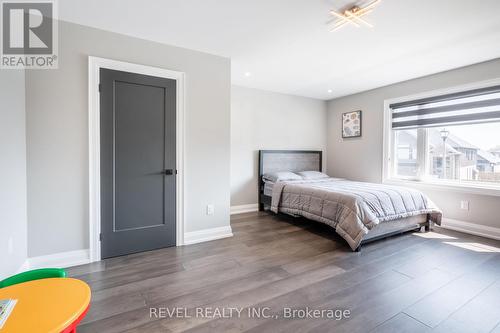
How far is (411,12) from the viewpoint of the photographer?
2.30m

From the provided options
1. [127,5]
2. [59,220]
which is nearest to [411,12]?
[127,5]

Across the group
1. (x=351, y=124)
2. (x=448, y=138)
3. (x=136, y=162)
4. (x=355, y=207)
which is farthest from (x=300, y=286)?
(x=351, y=124)

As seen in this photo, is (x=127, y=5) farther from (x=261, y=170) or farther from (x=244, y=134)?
(x=261, y=170)

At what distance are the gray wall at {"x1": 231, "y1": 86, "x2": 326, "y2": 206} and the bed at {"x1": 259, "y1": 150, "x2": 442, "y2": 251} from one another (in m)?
0.72

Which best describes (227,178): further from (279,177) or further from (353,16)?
(353,16)

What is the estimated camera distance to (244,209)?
493 cm

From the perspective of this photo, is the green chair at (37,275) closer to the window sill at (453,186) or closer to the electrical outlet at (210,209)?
the electrical outlet at (210,209)

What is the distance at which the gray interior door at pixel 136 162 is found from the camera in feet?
8.82

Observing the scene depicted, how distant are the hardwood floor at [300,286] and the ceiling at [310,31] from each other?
2.47 m

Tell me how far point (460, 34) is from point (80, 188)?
4.41 meters

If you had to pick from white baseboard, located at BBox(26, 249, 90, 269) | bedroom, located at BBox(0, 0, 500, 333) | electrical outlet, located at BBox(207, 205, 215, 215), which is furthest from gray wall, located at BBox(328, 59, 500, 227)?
white baseboard, located at BBox(26, 249, 90, 269)

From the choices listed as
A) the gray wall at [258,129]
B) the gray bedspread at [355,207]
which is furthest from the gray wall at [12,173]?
the gray bedspread at [355,207]

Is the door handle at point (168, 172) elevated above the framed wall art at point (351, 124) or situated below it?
below

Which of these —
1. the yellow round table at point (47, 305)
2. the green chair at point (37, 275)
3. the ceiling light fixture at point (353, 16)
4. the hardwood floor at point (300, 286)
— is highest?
the ceiling light fixture at point (353, 16)
